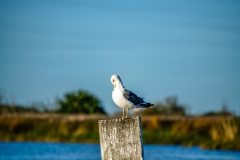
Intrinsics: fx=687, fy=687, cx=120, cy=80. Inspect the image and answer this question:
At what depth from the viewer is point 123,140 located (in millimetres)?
5918

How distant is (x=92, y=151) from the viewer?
87.0 feet

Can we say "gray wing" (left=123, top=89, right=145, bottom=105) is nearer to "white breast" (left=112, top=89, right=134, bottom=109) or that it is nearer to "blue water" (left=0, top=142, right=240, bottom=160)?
"white breast" (left=112, top=89, right=134, bottom=109)

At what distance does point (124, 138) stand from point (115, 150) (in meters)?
0.13

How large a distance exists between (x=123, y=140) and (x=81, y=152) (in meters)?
20.1

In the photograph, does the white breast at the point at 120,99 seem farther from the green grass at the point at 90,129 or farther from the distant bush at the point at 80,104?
the distant bush at the point at 80,104

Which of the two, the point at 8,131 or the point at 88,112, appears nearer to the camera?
the point at 8,131

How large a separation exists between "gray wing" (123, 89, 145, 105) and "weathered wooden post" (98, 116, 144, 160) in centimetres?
Result: 169

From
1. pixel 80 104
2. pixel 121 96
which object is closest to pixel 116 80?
pixel 121 96

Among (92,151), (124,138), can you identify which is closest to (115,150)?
(124,138)

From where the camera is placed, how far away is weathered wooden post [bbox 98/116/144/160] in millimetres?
5898

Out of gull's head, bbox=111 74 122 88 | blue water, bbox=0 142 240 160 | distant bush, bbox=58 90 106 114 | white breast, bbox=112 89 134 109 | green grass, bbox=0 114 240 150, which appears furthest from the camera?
distant bush, bbox=58 90 106 114

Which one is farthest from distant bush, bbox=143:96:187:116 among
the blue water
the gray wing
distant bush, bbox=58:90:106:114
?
the gray wing

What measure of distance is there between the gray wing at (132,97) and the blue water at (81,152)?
15.1 m

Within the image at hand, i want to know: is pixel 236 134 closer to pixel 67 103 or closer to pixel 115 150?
pixel 67 103
